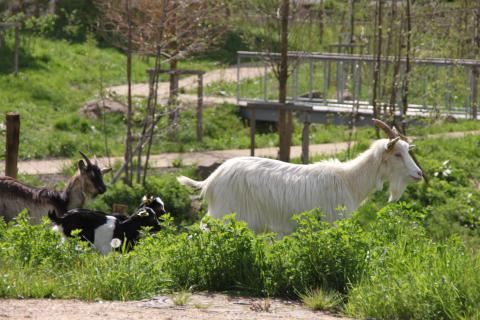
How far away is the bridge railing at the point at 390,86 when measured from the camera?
1711 cm

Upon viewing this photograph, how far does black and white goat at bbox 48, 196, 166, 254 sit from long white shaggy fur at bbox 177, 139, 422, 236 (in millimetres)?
825

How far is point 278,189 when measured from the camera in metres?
9.92

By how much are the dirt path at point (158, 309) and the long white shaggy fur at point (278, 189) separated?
3.01m

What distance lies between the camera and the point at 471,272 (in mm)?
6613

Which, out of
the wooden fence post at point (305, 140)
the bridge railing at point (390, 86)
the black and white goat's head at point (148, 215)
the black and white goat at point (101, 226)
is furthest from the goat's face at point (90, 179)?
the bridge railing at point (390, 86)

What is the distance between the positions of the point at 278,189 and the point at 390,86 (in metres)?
7.52

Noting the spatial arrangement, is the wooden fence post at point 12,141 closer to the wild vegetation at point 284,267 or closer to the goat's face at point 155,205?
the goat's face at point 155,205

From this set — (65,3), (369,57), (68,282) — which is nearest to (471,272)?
(68,282)

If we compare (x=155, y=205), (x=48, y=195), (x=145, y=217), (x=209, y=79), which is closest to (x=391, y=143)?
(x=155, y=205)

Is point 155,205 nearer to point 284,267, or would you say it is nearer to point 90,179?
point 90,179

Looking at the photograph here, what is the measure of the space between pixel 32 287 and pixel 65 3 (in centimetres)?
2235

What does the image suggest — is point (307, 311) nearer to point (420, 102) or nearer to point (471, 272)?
point (471, 272)

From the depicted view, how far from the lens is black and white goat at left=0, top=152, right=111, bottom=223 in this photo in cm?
1041

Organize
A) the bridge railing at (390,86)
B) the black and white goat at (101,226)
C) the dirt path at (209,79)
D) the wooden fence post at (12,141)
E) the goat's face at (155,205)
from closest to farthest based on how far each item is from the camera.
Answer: the black and white goat at (101,226) < the goat's face at (155,205) < the wooden fence post at (12,141) < the bridge railing at (390,86) < the dirt path at (209,79)
